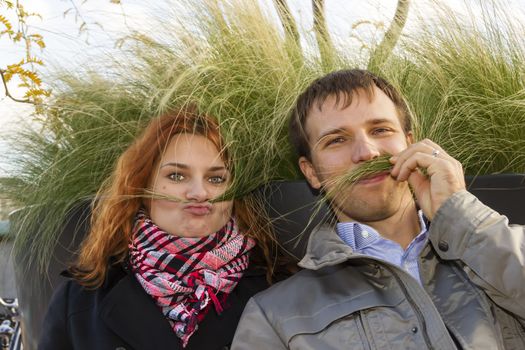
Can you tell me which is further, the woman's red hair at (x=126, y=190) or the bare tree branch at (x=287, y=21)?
the bare tree branch at (x=287, y=21)

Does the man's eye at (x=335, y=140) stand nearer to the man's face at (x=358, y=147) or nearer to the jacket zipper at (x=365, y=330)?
the man's face at (x=358, y=147)

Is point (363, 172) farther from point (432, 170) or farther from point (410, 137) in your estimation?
point (410, 137)

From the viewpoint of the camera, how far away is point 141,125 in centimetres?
273

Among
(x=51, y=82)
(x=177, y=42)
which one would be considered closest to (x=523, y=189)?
(x=177, y=42)

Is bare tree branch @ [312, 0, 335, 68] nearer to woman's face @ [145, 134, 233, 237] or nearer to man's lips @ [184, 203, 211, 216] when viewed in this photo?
woman's face @ [145, 134, 233, 237]

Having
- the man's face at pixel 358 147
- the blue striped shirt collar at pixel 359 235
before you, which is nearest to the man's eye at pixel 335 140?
the man's face at pixel 358 147

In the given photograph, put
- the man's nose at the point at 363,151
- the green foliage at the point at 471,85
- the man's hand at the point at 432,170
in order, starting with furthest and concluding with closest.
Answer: the green foliage at the point at 471,85, the man's nose at the point at 363,151, the man's hand at the point at 432,170

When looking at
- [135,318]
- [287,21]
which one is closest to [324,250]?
[135,318]

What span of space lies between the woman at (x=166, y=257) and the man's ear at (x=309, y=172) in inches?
9.8

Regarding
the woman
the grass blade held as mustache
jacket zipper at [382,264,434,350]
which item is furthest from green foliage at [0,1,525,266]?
jacket zipper at [382,264,434,350]

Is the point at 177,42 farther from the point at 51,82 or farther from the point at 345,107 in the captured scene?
the point at 345,107

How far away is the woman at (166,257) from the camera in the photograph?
7.76 ft

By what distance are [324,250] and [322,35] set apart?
1292mm

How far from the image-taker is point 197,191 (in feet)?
7.60
